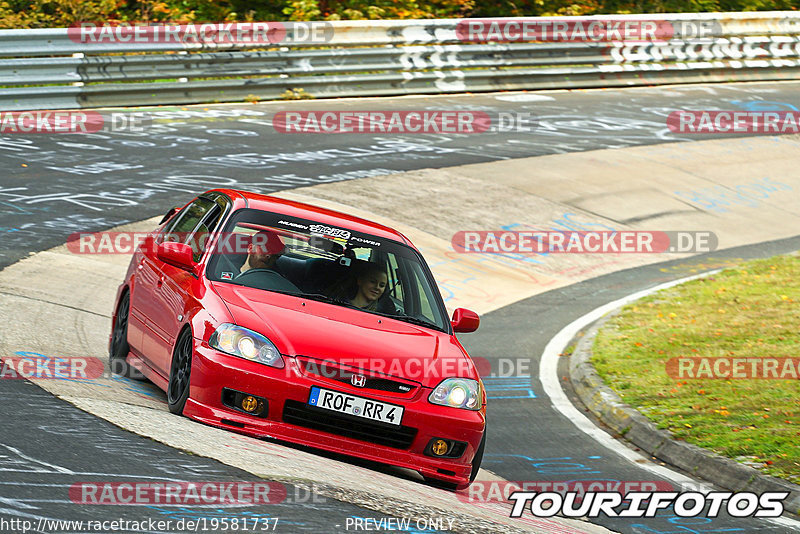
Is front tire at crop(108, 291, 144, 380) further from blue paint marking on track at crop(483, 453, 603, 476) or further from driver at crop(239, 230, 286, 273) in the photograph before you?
blue paint marking on track at crop(483, 453, 603, 476)

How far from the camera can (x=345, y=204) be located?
1602 centimetres

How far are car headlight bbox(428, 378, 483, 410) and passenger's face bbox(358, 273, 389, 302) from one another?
1092mm

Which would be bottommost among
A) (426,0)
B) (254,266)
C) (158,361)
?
(158,361)

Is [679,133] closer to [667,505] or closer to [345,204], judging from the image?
[345,204]

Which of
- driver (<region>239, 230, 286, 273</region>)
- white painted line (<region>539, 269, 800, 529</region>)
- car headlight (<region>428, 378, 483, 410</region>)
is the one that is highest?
driver (<region>239, 230, 286, 273</region>)

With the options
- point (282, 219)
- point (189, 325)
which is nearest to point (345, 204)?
point (282, 219)

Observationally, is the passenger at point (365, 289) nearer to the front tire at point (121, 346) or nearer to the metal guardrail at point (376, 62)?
the front tire at point (121, 346)

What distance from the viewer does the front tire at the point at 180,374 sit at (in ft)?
23.1

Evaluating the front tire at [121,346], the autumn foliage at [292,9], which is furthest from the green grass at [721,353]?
the autumn foliage at [292,9]

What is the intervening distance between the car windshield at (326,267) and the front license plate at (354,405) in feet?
3.41

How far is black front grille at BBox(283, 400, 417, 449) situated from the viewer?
22.1ft

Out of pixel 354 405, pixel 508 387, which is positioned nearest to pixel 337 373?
pixel 354 405

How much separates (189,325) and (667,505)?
3412 millimetres

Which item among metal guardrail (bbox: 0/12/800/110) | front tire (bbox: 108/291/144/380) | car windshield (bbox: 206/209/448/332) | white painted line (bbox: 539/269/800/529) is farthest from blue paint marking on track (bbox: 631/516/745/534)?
metal guardrail (bbox: 0/12/800/110)
